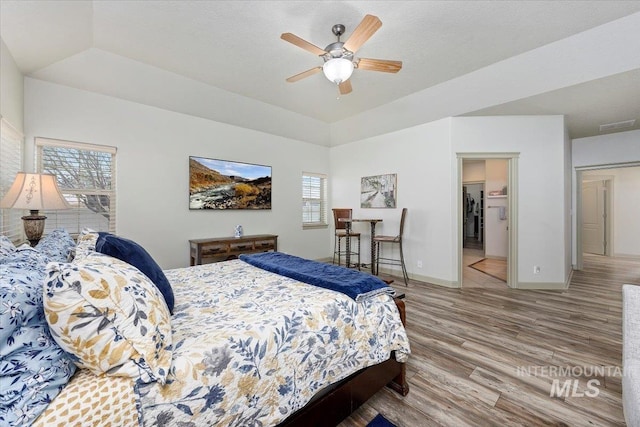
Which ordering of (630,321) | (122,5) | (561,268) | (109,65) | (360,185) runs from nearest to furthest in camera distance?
1. (630,321)
2. (122,5)
3. (109,65)
4. (561,268)
5. (360,185)

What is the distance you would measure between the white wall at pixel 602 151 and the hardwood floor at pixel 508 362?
2.57 meters

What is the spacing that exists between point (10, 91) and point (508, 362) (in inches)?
201

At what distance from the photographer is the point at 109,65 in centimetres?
307

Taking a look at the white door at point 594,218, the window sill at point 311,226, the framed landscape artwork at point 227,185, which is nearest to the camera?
the framed landscape artwork at point 227,185

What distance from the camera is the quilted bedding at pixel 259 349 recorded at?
0.98 m

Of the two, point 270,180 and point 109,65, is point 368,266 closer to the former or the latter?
point 270,180

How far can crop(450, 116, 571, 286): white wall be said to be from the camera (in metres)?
3.96

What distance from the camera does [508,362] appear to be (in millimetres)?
2148

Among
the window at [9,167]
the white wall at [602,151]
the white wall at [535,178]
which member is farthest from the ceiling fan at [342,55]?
the white wall at [602,151]

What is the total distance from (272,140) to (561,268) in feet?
17.2

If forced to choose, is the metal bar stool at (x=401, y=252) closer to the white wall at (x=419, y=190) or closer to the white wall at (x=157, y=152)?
the white wall at (x=419, y=190)

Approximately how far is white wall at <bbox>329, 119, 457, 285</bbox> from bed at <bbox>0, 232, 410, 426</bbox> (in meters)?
2.85

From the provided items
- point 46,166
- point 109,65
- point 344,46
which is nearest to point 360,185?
point 344,46

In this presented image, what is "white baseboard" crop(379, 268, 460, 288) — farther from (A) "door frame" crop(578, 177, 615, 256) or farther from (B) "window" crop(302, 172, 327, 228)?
(A) "door frame" crop(578, 177, 615, 256)
